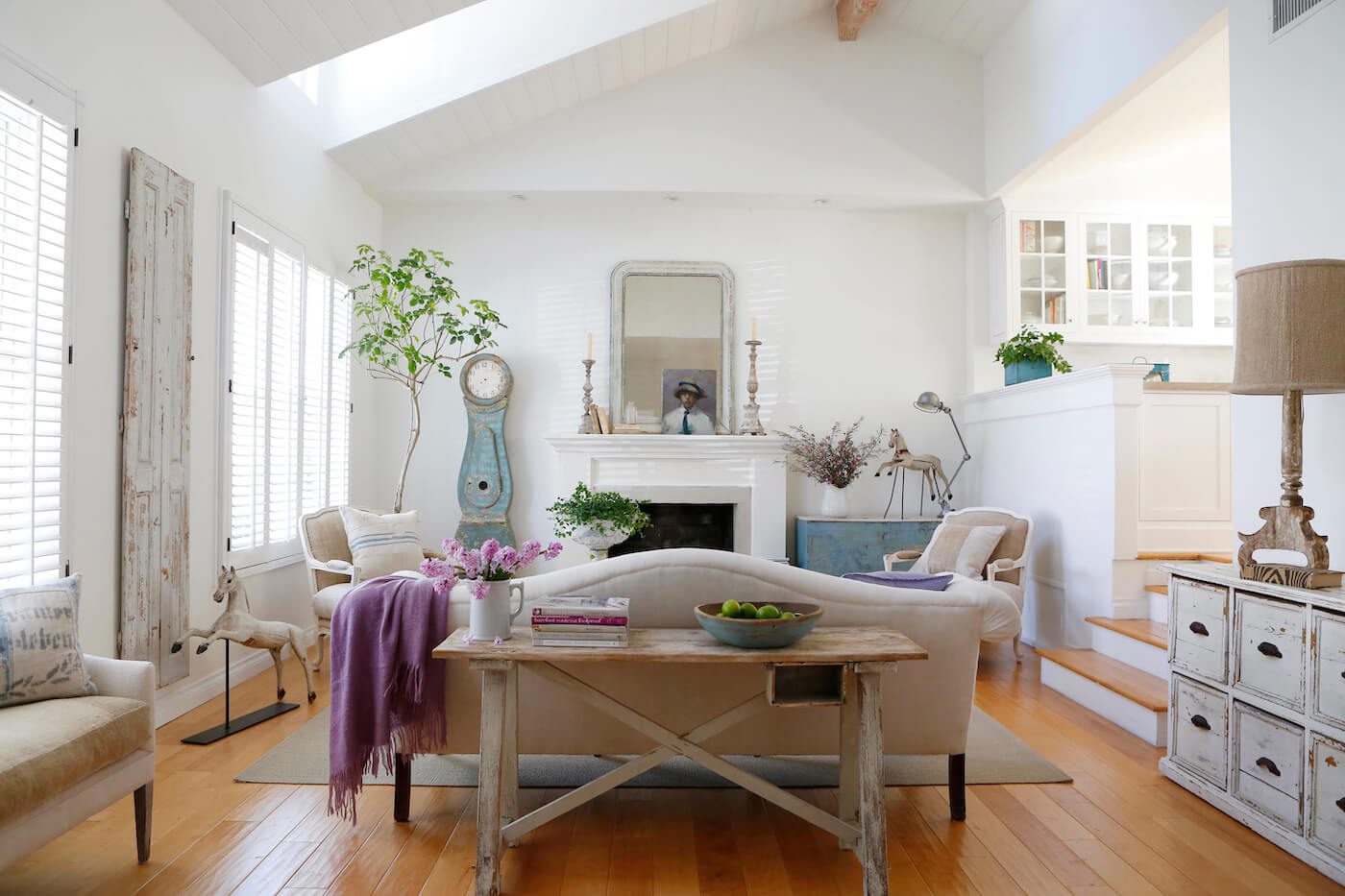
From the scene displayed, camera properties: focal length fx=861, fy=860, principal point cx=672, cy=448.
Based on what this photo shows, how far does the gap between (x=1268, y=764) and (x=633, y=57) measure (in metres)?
5.16

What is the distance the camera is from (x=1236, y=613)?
2.79 m

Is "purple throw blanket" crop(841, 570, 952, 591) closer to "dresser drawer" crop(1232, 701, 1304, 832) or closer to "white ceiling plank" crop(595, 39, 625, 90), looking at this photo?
"dresser drawer" crop(1232, 701, 1304, 832)

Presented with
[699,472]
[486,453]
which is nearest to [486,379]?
[486,453]

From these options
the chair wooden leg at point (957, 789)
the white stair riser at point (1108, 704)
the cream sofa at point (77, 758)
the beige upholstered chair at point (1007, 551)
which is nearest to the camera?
the cream sofa at point (77, 758)

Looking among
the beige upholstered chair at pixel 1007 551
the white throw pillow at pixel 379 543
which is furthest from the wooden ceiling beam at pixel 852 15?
the white throw pillow at pixel 379 543

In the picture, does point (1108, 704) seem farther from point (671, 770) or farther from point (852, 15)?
point (852, 15)

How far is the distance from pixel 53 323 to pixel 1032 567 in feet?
17.1

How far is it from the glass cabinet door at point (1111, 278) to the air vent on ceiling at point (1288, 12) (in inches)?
111

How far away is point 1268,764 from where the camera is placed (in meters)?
2.61

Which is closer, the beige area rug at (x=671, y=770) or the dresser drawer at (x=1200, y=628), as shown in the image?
the dresser drawer at (x=1200, y=628)

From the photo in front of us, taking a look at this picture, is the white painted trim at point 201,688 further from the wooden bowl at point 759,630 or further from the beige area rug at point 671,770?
the wooden bowl at point 759,630

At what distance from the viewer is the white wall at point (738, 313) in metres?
6.43

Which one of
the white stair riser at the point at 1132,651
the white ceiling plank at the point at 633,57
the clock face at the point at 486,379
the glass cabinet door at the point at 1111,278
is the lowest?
the white stair riser at the point at 1132,651

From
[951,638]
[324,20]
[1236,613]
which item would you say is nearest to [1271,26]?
[1236,613]
